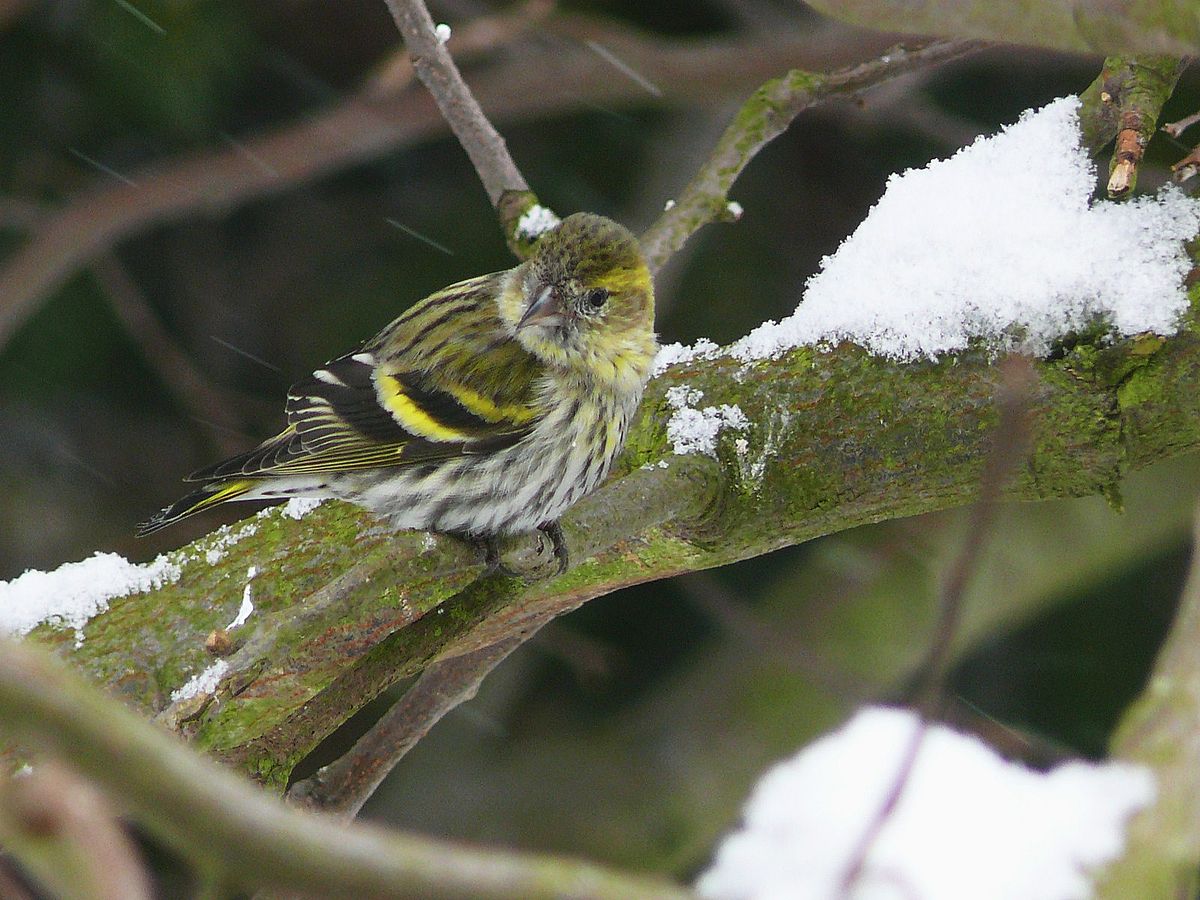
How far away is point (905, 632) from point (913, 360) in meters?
1.41

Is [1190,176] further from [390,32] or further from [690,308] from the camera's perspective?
[390,32]

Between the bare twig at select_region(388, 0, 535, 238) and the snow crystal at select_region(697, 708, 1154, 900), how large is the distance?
1.22m

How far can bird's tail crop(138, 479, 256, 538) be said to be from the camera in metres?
2.29

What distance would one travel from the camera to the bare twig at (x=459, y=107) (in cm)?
231

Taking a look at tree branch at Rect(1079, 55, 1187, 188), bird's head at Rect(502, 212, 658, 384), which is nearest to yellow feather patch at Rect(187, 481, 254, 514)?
bird's head at Rect(502, 212, 658, 384)

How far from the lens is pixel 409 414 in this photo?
2.40 m

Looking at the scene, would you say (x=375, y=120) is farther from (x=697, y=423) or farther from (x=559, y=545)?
(x=559, y=545)

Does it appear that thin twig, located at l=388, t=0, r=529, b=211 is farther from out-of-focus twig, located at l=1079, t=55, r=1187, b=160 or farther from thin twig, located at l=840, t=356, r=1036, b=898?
thin twig, located at l=840, t=356, r=1036, b=898

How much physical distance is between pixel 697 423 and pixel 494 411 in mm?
525

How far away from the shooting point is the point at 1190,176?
70.6 inches

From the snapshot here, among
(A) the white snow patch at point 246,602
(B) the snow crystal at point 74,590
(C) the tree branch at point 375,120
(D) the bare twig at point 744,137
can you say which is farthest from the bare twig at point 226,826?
(C) the tree branch at point 375,120

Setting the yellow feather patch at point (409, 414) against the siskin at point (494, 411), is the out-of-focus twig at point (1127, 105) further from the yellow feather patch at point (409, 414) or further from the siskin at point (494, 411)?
the yellow feather patch at point (409, 414)

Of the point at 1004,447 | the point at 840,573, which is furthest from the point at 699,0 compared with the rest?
the point at 1004,447

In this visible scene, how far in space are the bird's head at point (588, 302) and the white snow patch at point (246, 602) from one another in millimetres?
689
